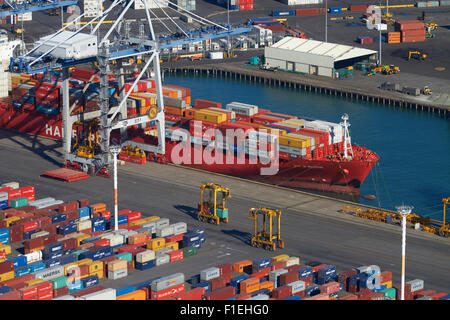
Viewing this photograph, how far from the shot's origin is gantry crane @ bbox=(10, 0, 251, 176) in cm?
10425

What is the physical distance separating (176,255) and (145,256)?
11.0ft

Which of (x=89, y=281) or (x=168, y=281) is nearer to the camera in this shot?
(x=168, y=281)

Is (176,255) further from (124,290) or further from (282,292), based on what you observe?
(282,292)

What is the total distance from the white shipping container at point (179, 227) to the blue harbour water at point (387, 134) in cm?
2661

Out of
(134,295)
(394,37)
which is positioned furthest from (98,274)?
(394,37)

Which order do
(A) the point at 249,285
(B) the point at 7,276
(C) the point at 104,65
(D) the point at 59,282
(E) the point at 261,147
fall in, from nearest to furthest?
(A) the point at 249,285, (D) the point at 59,282, (B) the point at 7,276, (C) the point at 104,65, (E) the point at 261,147

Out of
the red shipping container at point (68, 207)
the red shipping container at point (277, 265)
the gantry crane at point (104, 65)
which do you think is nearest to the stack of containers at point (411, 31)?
the gantry crane at point (104, 65)

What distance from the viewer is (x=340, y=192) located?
107 meters

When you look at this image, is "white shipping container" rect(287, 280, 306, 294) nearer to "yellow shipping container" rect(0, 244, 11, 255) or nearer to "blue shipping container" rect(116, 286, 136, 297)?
"blue shipping container" rect(116, 286, 136, 297)

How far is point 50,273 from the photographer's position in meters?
72.2

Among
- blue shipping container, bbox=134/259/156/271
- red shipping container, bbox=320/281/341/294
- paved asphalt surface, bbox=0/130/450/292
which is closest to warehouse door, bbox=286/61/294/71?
paved asphalt surface, bbox=0/130/450/292

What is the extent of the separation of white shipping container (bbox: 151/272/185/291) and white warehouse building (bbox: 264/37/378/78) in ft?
327

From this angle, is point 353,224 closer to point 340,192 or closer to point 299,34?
point 340,192

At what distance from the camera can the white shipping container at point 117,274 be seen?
2953 inches
